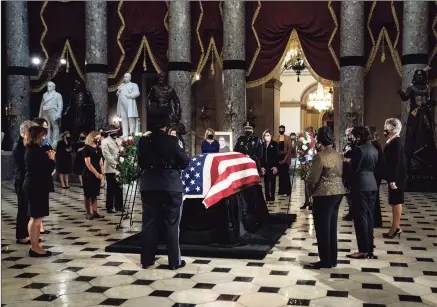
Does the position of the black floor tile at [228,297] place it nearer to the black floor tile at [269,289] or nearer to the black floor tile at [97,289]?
the black floor tile at [269,289]

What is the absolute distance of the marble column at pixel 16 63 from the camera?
51.8 feet

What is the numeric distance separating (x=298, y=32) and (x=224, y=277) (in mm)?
10941

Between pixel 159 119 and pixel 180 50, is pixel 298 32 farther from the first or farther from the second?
pixel 159 119

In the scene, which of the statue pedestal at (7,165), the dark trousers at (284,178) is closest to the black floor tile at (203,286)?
the dark trousers at (284,178)

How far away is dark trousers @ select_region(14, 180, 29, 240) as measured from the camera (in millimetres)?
6383

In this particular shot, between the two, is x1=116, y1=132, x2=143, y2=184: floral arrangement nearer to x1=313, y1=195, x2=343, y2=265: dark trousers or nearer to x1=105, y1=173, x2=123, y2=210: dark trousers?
x1=105, y1=173, x2=123, y2=210: dark trousers

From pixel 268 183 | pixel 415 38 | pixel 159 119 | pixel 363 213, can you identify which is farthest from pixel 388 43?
pixel 159 119

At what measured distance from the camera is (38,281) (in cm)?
490

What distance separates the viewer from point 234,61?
48.1 feet

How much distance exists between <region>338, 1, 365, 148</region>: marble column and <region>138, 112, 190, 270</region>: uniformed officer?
9395 mm

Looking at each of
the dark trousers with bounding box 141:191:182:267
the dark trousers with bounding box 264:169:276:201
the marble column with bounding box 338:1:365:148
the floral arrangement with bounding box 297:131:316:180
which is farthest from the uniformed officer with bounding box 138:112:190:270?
the marble column with bounding box 338:1:365:148

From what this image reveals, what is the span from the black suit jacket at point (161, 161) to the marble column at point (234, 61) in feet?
31.0

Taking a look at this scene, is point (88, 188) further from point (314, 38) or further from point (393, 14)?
point (393, 14)

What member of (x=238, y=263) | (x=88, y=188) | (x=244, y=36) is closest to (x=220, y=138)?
(x=244, y=36)
